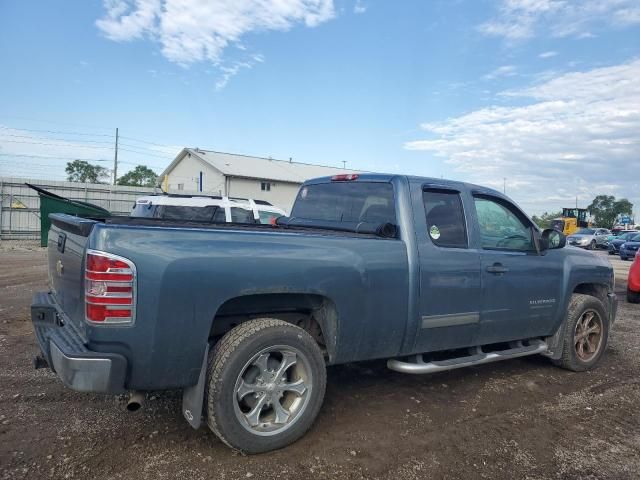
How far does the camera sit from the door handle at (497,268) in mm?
4293

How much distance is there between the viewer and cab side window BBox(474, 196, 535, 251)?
4516 millimetres

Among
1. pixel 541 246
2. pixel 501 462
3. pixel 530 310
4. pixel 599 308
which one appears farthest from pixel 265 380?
pixel 599 308

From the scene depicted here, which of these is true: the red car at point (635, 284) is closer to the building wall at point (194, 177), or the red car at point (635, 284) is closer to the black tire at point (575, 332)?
the black tire at point (575, 332)

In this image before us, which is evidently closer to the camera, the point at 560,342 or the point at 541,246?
the point at 541,246

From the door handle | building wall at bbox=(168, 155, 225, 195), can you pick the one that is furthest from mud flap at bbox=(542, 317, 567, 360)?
building wall at bbox=(168, 155, 225, 195)

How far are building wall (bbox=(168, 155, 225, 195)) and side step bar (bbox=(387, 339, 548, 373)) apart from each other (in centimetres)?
2983

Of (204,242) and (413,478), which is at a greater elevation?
(204,242)

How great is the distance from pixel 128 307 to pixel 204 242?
0.55m

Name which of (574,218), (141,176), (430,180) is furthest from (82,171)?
(430,180)

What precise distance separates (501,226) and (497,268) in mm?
562

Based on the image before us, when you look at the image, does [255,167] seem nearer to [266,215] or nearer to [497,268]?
[266,215]

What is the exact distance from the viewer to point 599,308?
5352mm

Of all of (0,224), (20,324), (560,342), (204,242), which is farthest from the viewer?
(0,224)

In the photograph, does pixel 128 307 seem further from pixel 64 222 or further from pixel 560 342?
pixel 560 342
